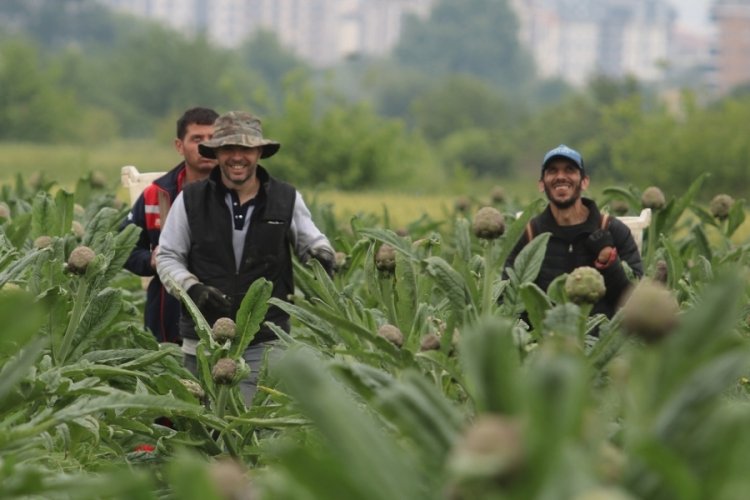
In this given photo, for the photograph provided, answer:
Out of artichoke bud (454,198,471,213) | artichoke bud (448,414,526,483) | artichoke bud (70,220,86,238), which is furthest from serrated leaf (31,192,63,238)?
artichoke bud (448,414,526,483)

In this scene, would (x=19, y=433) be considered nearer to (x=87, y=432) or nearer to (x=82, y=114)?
(x=87, y=432)

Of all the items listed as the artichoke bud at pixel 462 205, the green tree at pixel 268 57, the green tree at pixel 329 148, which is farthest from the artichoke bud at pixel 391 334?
the green tree at pixel 268 57

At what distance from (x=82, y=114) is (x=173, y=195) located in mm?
67512

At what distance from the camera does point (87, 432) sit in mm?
4828

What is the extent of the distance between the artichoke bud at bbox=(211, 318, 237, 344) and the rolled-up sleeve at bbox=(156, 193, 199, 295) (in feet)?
3.19

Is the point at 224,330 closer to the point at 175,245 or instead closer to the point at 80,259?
the point at 80,259

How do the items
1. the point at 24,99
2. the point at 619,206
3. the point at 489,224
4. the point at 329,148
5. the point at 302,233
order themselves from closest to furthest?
the point at 489,224
the point at 302,233
the point at 619,206
the point at 329,148
the point at 24,99

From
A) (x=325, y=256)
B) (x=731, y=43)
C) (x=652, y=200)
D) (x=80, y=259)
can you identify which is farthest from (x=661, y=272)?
(x=731, y=43)

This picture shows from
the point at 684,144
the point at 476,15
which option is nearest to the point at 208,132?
the point at 684,144

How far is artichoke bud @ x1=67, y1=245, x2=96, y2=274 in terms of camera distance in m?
5.17

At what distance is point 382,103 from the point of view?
132625mm

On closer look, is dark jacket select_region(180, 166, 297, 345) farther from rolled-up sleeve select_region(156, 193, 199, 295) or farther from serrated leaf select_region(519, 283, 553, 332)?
serrated leaf select_region(519, 283, 553, 332)

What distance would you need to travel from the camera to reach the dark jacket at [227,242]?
6.43 meters

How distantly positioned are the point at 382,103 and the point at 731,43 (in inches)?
1969
